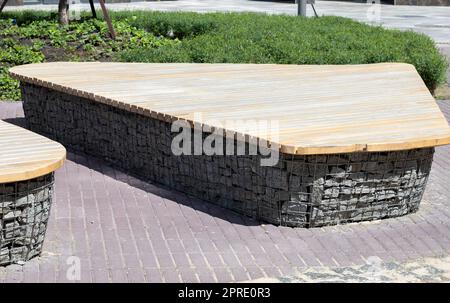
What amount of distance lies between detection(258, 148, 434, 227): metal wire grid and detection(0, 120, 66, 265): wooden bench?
1.62 m

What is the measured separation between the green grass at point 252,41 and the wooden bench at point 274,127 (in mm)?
1822

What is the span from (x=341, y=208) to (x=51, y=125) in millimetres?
3623

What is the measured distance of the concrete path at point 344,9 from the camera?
21.7m

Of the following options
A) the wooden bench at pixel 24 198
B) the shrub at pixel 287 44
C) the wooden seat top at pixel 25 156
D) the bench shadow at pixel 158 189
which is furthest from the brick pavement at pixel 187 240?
the shrub at pixel 287 44

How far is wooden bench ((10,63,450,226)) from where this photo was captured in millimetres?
5961

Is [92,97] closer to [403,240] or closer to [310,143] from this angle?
[310,143]

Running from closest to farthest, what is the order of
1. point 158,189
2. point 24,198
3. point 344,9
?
point 24,198 < point 158,189 < point 344,9

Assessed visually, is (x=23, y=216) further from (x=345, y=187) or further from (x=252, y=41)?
(x=252, y=41)

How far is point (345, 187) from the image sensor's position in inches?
237

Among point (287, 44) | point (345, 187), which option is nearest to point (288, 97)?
point (345, 187)

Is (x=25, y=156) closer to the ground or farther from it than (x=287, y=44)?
farther from it

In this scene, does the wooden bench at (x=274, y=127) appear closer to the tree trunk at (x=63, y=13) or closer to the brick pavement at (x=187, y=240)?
the brick pavement at (x=187, y=240)

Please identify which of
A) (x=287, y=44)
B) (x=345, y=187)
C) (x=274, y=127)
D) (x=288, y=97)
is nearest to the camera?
(x=345, y=187)

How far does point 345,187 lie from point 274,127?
26.8 inches
